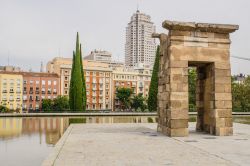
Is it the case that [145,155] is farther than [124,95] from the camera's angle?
No

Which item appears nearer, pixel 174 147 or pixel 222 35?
pixel 174 147

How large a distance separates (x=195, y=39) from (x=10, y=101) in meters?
75.9

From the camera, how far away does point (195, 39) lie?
49.2ft

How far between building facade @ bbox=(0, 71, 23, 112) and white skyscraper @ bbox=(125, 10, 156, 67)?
113147 millimetres

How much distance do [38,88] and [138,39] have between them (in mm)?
117059

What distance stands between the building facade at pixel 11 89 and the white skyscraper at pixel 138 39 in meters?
→ 113

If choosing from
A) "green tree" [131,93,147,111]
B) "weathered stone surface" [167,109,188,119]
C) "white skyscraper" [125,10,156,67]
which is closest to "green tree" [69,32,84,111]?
"green tree" [131,93,147,111]

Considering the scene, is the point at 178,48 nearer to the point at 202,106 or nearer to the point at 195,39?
the point at 195,39

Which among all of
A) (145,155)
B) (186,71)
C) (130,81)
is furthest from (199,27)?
(130,81)

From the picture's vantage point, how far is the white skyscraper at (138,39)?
192375 mm

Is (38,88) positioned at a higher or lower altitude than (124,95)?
higher

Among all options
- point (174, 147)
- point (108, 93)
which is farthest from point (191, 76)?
point (174, 147)

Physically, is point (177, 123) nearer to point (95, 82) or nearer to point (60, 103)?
point (60, 103)

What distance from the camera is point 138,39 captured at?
194m
